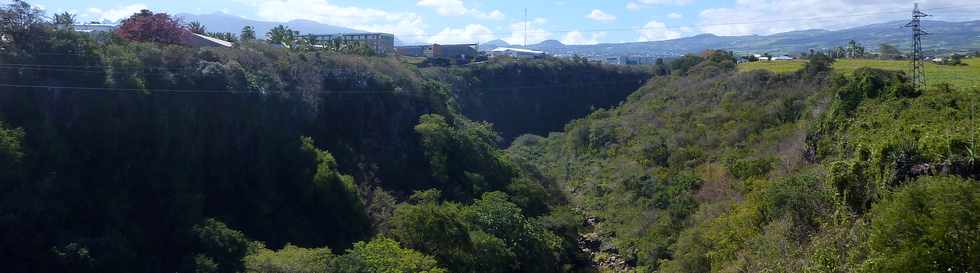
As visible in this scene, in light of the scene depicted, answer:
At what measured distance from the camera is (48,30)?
22547 mm

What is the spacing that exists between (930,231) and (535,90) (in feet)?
181

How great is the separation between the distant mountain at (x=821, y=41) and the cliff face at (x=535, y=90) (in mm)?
25787

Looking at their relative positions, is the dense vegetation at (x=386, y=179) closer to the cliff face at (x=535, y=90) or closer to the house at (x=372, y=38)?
the cliff face at (x=535, y=90)

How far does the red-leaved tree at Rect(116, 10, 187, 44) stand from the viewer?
28.4 m

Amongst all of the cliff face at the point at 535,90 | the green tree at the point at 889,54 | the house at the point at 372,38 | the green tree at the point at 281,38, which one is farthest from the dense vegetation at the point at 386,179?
the house at the point at 372,38

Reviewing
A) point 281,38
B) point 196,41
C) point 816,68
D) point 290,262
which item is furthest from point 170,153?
point 816,68

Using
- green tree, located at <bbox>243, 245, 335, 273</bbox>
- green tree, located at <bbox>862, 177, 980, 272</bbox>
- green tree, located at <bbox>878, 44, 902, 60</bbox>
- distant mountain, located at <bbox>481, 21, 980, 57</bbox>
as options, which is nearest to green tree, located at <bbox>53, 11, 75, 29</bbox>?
green tree, located at <bbox>243, 245, 335, 273</bbox>

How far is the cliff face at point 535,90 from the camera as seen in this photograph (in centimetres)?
6009

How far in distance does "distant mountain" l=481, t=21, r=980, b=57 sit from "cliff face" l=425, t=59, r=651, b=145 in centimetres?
2579

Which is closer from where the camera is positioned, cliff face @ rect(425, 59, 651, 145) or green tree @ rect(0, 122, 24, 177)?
green tree @ rect(0, 122, 24, 177)

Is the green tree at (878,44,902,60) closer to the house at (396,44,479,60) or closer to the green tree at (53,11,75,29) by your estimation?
the house at (396,44,479,60)

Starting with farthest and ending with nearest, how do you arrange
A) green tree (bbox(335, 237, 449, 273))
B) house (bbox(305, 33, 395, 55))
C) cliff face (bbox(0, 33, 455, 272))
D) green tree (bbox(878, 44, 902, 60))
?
house (bbox(305, 33, 395, 55)) < green tree (bbox(878, 44, 902, 60)) < green tree (bbox(335, 237, 449, 273)) < cliff face (bbox(0, 33, 455, 272))

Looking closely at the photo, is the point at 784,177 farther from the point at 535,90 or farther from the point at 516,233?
the point at 535,90

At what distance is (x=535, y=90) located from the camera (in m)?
67.2
